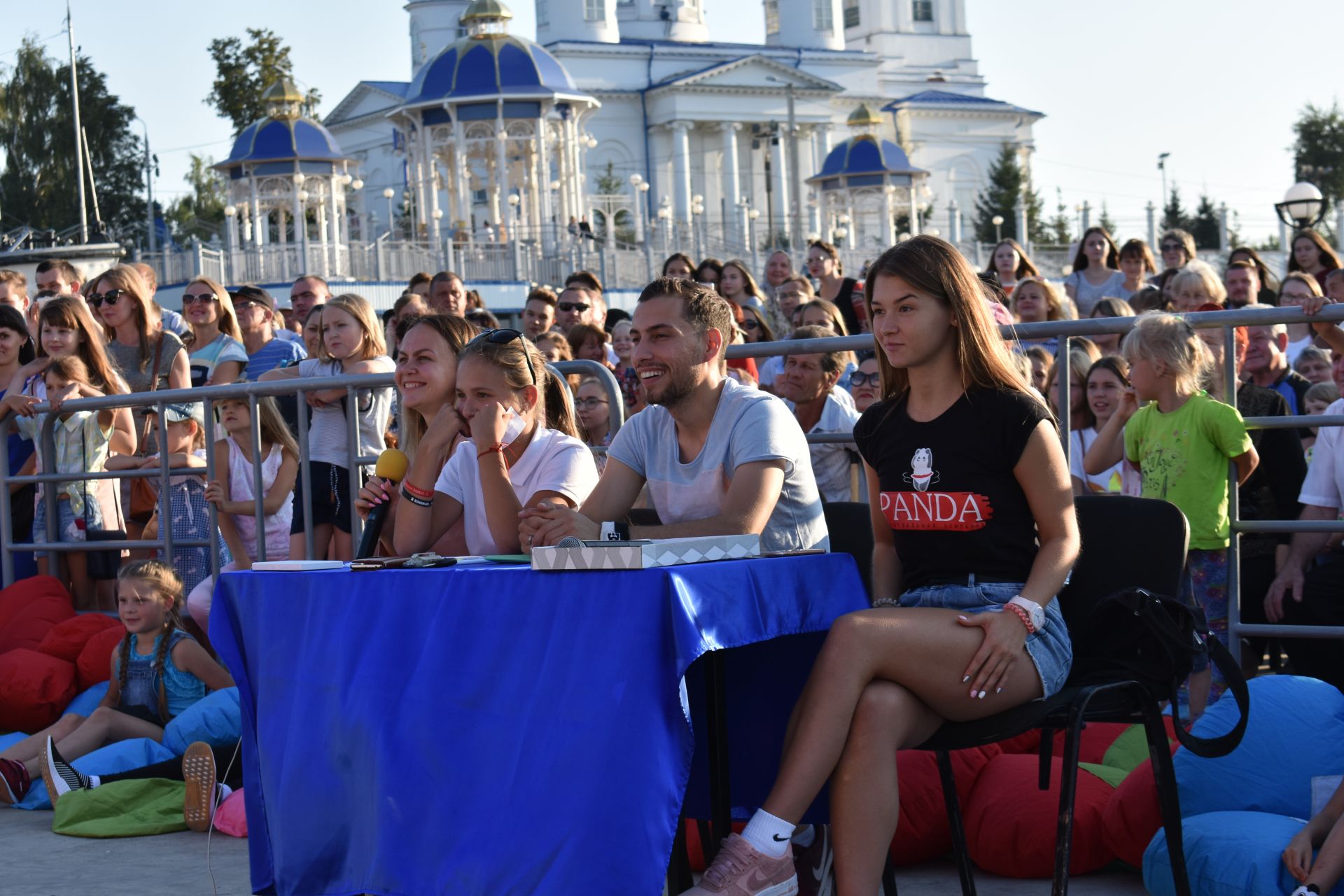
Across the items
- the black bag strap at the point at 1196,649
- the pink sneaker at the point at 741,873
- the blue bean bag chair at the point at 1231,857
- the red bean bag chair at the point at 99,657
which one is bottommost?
the blue bean bag chair at the point at 1231,857

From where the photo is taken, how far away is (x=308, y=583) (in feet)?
13.5

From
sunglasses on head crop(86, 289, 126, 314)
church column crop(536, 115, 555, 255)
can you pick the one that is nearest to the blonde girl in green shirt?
sunglasses on head crop(86, 289, 126, 314)

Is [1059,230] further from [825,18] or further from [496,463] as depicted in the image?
[496,463]

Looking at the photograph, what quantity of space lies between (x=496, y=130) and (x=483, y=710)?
107ft

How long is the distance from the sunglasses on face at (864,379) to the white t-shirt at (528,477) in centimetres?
255

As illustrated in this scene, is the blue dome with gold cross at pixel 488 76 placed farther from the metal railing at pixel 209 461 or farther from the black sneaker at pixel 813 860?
the black sneaker at pixel 813 860

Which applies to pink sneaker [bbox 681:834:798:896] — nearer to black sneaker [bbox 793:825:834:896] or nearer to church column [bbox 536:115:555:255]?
black sneaker [bbox 793:825:834:896]

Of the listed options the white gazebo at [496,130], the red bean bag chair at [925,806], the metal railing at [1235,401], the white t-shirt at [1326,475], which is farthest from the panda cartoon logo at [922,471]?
the white gazebo at [496,130]

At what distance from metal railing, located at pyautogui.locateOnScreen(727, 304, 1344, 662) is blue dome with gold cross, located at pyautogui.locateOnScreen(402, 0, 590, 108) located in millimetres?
30189

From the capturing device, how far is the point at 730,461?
4.49 m

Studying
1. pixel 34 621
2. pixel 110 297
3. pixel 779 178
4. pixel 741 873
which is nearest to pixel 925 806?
pixel 741 873

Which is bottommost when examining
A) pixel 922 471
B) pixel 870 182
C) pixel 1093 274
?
pixel 922 471

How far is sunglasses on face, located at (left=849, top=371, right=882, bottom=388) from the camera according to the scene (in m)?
7.46

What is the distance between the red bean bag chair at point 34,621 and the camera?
7.75 meters
